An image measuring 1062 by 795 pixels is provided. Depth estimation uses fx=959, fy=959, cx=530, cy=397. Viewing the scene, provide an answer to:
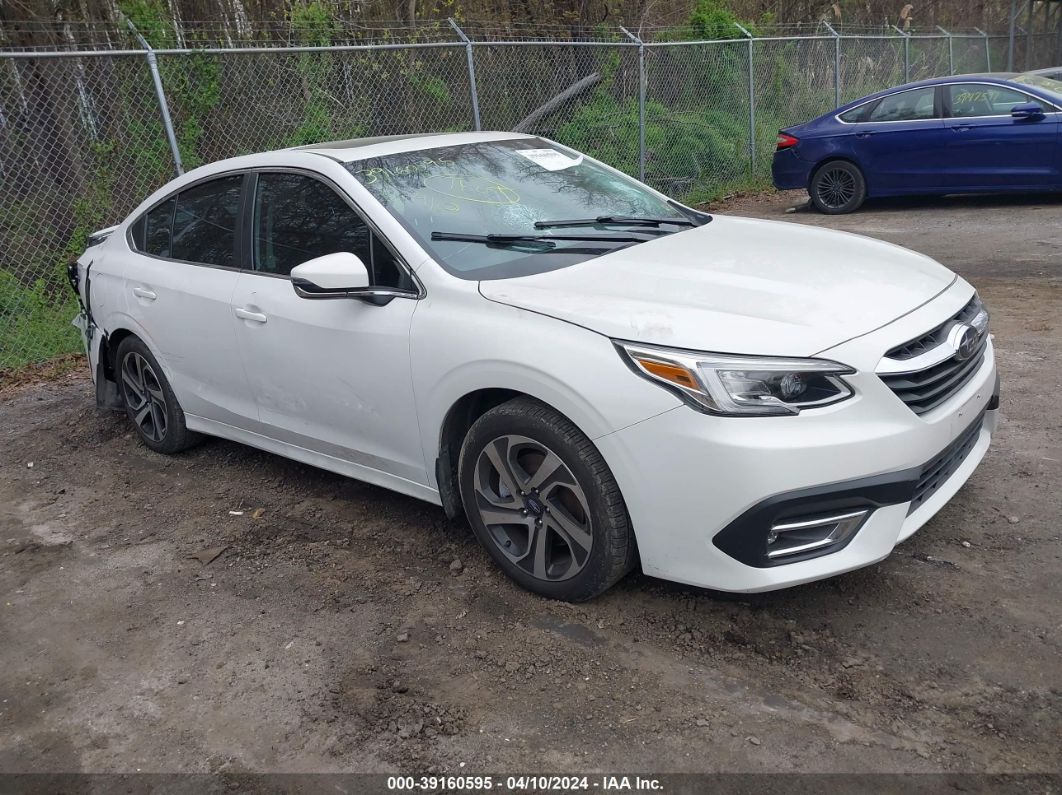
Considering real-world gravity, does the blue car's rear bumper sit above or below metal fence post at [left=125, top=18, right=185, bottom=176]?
below

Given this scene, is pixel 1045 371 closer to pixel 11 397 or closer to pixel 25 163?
pixel 11 397

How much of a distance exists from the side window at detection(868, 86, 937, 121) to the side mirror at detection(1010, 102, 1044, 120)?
2.80 feet

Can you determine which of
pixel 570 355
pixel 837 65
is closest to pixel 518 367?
pixel 570 355

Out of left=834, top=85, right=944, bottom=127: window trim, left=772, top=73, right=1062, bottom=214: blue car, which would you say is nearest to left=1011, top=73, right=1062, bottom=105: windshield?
left=772, top=73, right=1062, bottom=214: blue car

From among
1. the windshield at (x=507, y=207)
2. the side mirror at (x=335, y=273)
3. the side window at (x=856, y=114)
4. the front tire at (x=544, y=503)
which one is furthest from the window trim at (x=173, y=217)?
the side window at (x=856, y=114)

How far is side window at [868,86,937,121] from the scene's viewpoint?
11.1 metres

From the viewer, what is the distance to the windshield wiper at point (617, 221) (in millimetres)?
4055

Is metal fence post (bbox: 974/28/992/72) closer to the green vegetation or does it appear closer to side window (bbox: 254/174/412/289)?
the green vegetation

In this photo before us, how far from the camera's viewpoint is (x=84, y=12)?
1103 centimetres

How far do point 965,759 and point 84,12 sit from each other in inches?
467

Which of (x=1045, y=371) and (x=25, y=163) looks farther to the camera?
(x=25, y=163)

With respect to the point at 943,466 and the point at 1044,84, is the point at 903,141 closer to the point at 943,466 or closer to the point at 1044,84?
the point at 1044,84

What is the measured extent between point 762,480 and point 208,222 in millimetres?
3193

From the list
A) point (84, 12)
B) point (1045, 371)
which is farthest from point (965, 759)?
point (84, 12)
